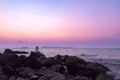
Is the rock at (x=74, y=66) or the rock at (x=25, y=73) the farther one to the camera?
the rock at (x=74, y=66)

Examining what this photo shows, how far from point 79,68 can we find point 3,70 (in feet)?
21.0

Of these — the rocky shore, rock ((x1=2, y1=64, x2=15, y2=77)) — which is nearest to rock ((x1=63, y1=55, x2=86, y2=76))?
the rocky shore

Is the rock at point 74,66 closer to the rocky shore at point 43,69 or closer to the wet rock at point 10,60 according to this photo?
the rocky shore at point 43,69

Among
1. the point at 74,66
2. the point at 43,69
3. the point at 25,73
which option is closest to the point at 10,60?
the point at 43,69

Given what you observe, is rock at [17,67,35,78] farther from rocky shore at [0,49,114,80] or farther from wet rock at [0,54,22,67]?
wet rock at [0,54,22,67]

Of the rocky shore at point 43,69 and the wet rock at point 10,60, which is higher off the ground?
the wet rock at point 10,60

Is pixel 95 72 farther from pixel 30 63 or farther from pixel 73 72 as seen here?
pixel 30 63

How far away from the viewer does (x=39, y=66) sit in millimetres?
22359

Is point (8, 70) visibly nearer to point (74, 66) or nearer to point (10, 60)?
point (10, 60)

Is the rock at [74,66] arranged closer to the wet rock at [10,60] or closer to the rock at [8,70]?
the wet rock at [10,60]

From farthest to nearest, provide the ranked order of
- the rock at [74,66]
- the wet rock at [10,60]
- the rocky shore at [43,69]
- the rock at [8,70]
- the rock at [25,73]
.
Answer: the wet rock at [10,60] → the rock at [74,66] → the rock at [8,70] → the rocky shore at [43,69] → the rock at [25,73]

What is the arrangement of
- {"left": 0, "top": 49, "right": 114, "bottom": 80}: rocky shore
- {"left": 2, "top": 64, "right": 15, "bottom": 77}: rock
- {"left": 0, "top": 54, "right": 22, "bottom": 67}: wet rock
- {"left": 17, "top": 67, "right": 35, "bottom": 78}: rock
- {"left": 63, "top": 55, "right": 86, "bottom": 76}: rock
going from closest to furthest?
{"left": 17, "top": 67, "right": 35, "bottom": 78}: rock, {"left": 0, "top": 49, "right": 114, "bottom": 80}: rocky shore, {"left": 2, "top": 64, "right": 15, "bottom": 77}: rock, {"left": 63, "top": 55, "right": 86, "bottom": 76}: rock, {"left": 0, "top": 54, "right": 22, "bottom": 67}: wet rock

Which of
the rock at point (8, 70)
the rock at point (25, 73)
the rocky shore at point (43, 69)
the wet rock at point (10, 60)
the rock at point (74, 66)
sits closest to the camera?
the rock at point (25, 73)

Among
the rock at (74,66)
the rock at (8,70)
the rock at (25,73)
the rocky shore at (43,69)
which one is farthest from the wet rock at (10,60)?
the rock at (74,66)
